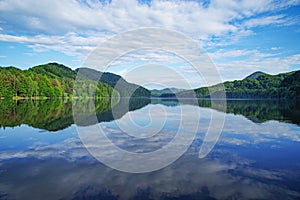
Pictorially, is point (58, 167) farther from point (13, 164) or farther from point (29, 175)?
point (13, 164)

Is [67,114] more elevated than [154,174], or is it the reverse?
[67,114]

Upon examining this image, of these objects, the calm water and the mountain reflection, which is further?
the mountain reflection

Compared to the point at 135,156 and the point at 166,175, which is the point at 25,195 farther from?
the point at 135,156

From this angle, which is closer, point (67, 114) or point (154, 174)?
point (154, 174)

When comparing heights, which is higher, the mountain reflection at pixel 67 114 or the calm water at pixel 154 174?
the mountain reflection at pixel 67 114

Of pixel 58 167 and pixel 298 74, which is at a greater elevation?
pixel 298 74

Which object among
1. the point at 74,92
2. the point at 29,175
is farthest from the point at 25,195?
the point at 74,92

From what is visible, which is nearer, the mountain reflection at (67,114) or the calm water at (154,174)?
the calm water at (154,174)

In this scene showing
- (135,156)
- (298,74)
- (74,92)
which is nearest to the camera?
(135,156)

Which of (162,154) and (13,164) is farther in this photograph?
(162,154)

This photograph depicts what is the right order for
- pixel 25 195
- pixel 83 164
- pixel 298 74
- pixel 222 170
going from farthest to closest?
pixel 298 74 → pixel 83 164 → pixel 222 170 → pixel 25 195

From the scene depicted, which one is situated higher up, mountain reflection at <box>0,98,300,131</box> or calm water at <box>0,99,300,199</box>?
mountain reflection at <box>0,98,300,131</box>

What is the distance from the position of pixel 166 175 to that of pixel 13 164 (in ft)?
22.7

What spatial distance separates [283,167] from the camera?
31.8 ft
